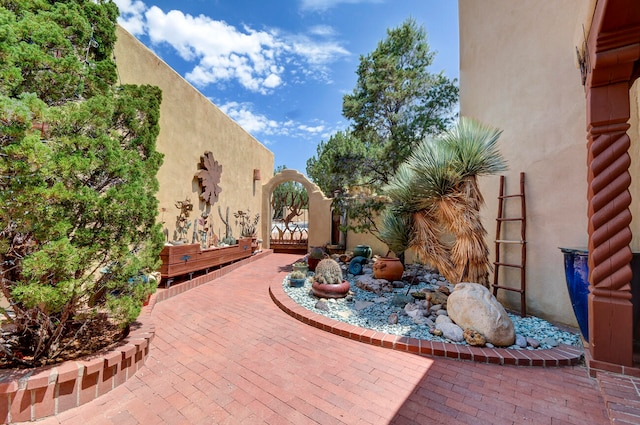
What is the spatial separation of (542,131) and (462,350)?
3.59 m

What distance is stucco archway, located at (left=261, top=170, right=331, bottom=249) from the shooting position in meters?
10.9

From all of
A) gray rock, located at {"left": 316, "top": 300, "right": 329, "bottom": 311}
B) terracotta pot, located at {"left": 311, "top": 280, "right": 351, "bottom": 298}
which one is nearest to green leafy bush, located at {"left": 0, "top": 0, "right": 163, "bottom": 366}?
gray rock, located at {"left": 316, "top": 300, "right": 329, "bottom": 311}

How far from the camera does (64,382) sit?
213 centimetres

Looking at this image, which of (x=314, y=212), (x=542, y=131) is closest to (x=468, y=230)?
(x=542, y=131)

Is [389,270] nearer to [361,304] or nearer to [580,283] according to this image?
[361,304]

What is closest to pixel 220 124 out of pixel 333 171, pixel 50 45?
pixel 333 171

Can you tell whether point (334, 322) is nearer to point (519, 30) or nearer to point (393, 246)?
point (393, 246)

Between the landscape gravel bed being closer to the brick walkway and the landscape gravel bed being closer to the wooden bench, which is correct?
the brick walkway

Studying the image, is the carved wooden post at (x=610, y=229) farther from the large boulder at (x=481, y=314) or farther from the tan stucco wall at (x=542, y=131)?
the tan stucco wall at (x=542, y=131)

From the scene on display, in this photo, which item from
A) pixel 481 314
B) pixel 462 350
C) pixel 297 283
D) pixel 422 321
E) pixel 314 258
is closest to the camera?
pixel 462 350

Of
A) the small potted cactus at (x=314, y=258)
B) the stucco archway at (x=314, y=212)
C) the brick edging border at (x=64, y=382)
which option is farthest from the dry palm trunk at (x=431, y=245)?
the stucco archway at (x=314, y=212)

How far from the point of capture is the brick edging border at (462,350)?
2.93 meters

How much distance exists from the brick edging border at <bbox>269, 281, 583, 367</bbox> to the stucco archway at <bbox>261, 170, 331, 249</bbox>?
711cm

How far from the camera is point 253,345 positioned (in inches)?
131
